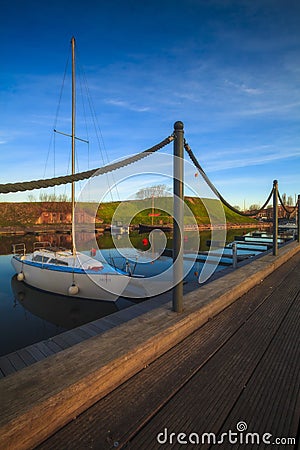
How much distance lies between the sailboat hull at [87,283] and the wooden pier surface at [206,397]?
22.3 ft

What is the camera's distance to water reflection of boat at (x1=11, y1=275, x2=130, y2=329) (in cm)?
932

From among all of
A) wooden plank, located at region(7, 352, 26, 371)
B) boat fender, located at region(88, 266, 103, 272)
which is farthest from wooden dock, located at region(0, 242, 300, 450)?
boat fender, located at region(88, 266, 103, 272)

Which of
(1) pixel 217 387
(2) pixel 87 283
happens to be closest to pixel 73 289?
(2) pixel 87 283

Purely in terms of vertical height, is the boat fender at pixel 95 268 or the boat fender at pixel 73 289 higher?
the boat fender at pixel 95 268

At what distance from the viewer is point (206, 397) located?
2225 millimetres

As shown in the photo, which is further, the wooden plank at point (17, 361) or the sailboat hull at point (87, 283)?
the sailboat hull at point (87, 283)

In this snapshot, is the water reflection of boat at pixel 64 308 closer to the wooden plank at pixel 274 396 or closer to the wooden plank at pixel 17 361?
the wooden plank at pixel 17 361

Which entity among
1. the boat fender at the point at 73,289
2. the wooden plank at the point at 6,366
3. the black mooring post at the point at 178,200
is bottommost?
the boat fender at the point at 73,289

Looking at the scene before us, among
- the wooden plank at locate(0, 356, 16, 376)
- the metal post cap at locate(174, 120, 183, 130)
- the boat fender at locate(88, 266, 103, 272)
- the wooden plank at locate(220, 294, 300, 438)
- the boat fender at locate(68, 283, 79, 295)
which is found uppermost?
the metal post cap at locate(174, 120, 183, 130)

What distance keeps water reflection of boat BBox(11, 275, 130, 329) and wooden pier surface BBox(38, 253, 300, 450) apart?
6.97 metres

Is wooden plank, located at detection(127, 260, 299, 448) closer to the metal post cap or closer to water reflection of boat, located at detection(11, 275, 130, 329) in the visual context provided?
the metal post cap

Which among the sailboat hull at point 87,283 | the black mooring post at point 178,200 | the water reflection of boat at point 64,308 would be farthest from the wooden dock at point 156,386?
the water reflection of boat at point 64,308

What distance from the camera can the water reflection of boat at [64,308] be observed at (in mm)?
9320

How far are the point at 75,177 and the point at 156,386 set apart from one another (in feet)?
7.75
